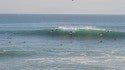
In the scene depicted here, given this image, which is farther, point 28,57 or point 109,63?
point 28,57

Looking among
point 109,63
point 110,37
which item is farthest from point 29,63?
point 110,37

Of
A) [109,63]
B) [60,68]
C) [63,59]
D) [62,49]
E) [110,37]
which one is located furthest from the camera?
[110,37]

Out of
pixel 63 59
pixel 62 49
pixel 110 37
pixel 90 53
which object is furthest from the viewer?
pixel 110 37

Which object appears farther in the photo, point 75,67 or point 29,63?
point 29,63

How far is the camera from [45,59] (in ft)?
125

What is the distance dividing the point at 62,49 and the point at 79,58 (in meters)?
8.11

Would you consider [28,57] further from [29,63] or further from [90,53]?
[90,53]

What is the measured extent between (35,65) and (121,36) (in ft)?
115

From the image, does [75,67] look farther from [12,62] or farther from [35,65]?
[12,62]

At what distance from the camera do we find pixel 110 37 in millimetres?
65438

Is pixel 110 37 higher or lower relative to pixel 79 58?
lower

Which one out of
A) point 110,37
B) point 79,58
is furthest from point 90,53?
point 110,37

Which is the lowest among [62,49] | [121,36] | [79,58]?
[121,36]

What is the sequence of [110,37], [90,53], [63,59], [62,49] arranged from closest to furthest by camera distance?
[63,59], [90,53], [62,49], [110,37]
